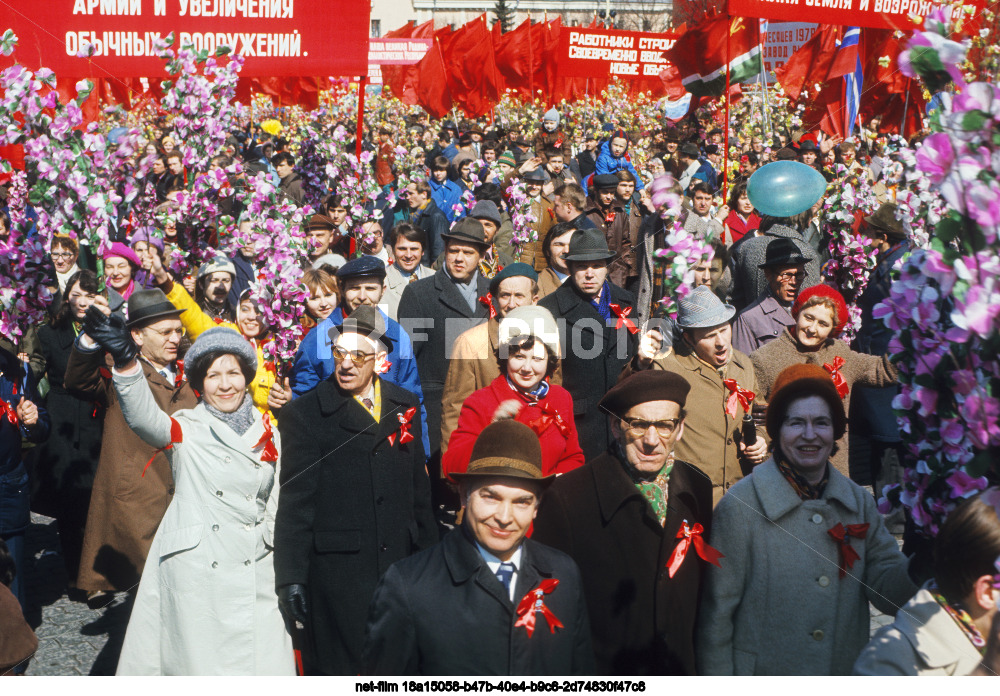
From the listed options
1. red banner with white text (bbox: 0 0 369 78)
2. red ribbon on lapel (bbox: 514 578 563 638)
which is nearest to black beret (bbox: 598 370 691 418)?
red ribbon on lapel (bbox: 514 578 563 638)

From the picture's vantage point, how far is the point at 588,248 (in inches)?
226

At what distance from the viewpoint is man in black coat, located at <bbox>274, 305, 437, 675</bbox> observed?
3857mm

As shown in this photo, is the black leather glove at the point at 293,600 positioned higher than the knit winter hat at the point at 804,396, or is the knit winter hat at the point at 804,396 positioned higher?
the knit winter hat at the point at 804,396

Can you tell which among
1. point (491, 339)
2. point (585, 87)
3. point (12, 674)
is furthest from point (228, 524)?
point (585, 87)

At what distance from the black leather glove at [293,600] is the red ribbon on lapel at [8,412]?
1776 mm

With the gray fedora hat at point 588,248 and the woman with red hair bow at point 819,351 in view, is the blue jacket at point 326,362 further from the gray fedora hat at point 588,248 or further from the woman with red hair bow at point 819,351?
the woman with red hair bow at point 819,351

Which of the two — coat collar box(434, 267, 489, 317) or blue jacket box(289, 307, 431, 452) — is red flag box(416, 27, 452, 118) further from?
blue jacket box(289, 307, 431, 452)

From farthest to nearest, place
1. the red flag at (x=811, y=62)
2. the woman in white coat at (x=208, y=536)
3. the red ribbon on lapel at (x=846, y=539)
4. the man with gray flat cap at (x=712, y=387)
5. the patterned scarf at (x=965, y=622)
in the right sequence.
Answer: the red flag at (x=811, y=62), the man with gray flat cap at (x=712, y=387), the woman in white coat at (x=208, y=536), the red ribbon on lapel at (x=846, y=539), the patterned scarf at (x=965, y=622)

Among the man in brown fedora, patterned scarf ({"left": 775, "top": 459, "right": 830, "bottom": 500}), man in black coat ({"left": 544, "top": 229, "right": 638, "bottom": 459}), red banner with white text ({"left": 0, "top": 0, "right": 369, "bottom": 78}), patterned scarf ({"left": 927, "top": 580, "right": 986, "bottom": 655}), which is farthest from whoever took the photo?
red banner with white text ({"left": 0, "top": 0, "right": 369, "bottom": 78})

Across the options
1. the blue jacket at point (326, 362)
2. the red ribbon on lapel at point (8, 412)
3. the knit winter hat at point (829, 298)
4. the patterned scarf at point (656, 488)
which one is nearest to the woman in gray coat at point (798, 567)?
the patterned scarf at point (656, 488)

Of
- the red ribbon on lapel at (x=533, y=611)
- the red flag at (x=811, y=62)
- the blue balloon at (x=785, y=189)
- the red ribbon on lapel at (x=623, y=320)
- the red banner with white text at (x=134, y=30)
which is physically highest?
the red flag at (x=811, y=62)

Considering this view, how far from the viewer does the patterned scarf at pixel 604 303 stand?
583 centimetres

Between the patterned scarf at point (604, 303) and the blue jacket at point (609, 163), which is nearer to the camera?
the patterned scarf at point (604, 303)

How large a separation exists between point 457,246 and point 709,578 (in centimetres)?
378
